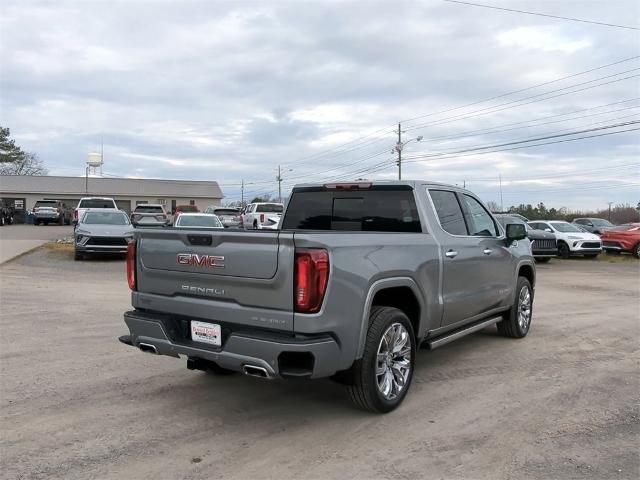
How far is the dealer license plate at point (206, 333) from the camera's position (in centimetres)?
409

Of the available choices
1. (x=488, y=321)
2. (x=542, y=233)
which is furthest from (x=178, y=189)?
(x=488, y=321)

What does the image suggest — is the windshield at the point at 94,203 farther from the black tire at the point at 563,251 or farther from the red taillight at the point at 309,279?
the red taillight at the point at 309,279

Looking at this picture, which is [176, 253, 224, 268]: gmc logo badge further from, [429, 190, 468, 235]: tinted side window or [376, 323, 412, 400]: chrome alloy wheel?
[429, 190, 468, 235]: tinted side window

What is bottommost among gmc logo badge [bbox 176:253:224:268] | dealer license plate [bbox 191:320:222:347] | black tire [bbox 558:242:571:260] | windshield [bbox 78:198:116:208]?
black tire [bbox 558:242:571:260]

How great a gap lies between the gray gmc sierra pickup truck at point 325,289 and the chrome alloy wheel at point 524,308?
5.10ft

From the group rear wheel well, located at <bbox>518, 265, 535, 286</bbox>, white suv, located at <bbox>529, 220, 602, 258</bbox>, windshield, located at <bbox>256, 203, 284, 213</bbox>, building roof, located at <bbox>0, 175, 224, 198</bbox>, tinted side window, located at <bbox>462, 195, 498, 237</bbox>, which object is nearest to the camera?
tinted side window, located at <bbox>462, 195, 498, 237</bbox>

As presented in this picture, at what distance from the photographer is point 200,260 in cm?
417

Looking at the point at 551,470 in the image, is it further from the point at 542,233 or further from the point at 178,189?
the point at 178,189

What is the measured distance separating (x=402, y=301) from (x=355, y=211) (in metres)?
1.15

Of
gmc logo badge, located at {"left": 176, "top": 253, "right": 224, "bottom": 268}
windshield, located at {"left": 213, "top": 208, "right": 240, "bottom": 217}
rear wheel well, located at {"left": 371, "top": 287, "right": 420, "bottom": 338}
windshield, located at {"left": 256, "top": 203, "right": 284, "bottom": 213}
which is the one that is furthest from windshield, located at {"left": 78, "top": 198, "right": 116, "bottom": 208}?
rear wheel well, located at {"left": 371, "top": 287, "right": 420, "bottom": 338}

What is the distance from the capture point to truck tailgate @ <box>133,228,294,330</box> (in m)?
3.79

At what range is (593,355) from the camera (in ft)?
21.1

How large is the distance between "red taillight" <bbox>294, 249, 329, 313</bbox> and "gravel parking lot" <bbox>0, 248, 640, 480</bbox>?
1026 millimetres

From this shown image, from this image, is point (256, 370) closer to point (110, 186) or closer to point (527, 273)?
point (527, 273)
